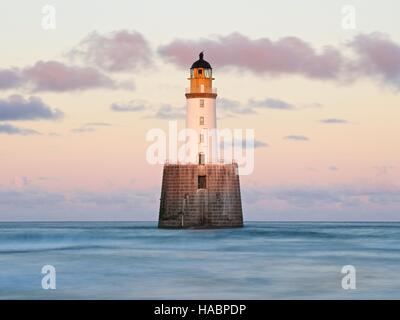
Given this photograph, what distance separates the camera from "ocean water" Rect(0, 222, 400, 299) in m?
28.4

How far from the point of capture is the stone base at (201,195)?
175 feet

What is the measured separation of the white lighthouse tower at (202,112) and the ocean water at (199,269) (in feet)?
14.5

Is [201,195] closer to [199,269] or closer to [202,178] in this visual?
[202,178]

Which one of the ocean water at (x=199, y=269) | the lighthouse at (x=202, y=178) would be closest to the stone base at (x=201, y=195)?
the lighthouse at (x=202, y=178)

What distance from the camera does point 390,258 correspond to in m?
42.1

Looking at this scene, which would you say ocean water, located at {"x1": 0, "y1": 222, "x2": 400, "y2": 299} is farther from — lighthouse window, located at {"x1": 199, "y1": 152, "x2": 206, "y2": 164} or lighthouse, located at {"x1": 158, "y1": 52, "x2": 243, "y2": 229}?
lighthouse window, located at {"x1": 199, "y1": 152, "x2": 206, "y2": 164}

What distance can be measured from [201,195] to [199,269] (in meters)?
17.5

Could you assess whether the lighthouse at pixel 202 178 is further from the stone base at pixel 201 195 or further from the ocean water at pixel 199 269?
the ocean water at pixel 199 269

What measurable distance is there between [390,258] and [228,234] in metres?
15.8

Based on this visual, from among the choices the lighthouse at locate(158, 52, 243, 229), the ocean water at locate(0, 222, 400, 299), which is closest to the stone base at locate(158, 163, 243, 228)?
the lighthouse at locate(158, 52, 243, 229)

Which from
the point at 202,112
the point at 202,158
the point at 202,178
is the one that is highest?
the point at 202,112

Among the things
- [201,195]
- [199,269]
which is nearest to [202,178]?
[201,195]

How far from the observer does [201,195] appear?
175 ft
